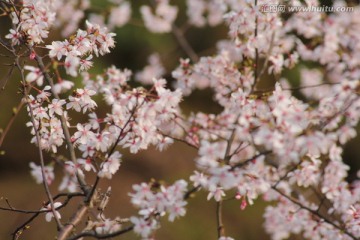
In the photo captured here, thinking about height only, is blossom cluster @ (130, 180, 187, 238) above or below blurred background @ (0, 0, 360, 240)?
below

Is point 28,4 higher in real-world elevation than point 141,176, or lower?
lower

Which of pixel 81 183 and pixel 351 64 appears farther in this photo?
pixel 351 64

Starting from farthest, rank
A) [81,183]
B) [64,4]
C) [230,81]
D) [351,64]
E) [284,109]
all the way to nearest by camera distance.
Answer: [64,4]
[351,64]
[230,81]
[81,183]
[284,109]

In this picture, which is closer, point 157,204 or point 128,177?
point 157,204

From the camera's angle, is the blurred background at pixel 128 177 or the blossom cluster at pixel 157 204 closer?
the blossom cluster at pixel 157 204

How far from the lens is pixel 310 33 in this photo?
440 centimetres

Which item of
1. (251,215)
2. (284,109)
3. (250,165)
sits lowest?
(250,165)

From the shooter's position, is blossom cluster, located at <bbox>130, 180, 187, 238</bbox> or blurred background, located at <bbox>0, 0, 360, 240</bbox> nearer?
blossom cluster, located at <bbox>130, 180, 187, 238</bbox>

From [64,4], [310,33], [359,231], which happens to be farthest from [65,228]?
[64,4]

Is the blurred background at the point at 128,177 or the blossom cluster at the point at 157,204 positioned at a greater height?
the blurred background at the point at 128,177

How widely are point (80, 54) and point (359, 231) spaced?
1.92 meters

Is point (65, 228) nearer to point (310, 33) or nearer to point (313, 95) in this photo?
point (310, 33)

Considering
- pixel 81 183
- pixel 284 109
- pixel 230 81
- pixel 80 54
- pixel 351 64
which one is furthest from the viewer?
pixel 351 64

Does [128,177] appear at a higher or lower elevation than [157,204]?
higher
